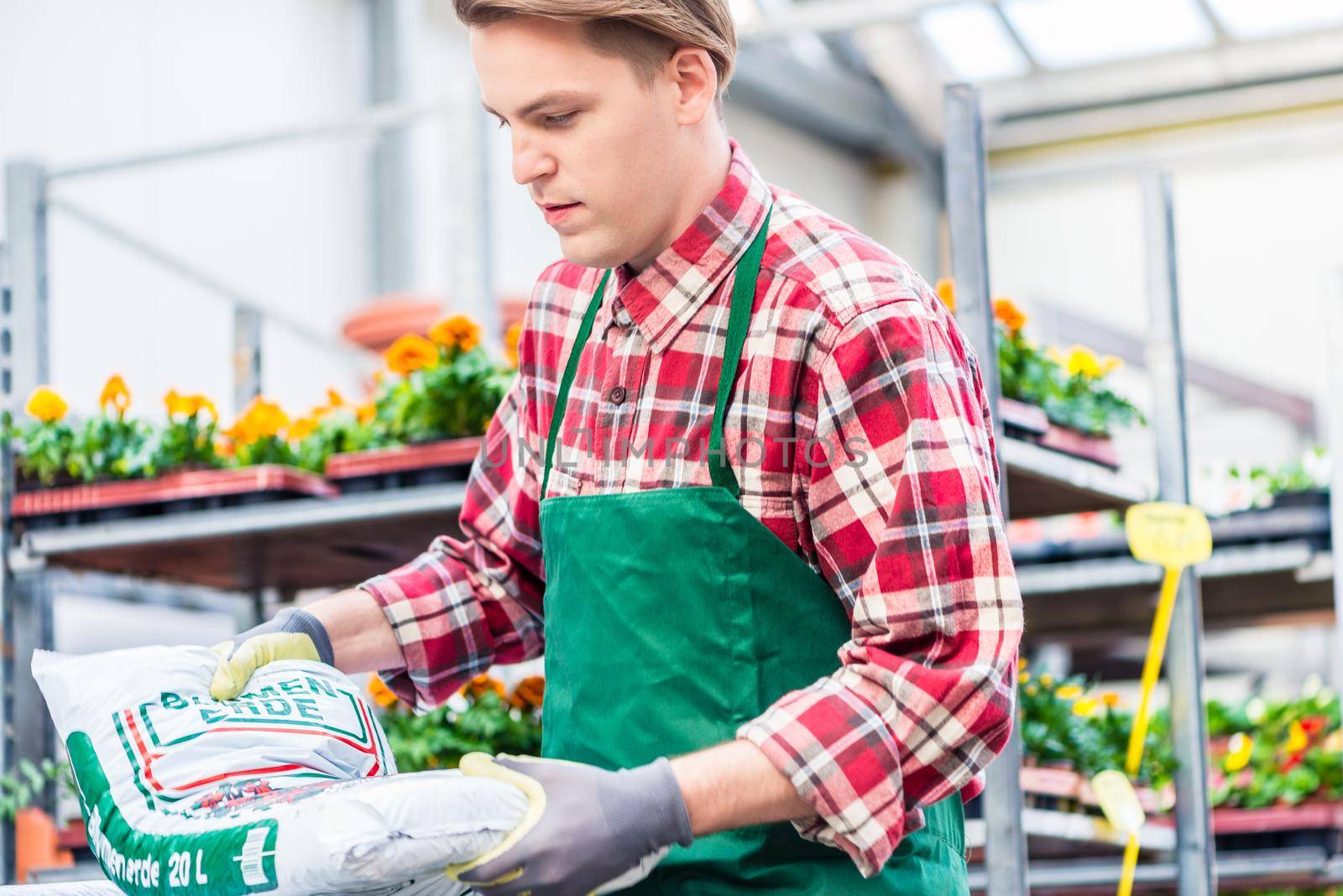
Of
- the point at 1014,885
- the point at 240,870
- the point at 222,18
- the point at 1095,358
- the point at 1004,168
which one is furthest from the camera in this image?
the point at 1004,168

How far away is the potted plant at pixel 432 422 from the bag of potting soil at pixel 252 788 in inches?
48.2

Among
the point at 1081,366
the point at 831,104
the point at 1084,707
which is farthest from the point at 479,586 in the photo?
the point at 831,104

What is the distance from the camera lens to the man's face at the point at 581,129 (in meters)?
1.29

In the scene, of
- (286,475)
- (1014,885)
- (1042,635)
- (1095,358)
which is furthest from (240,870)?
(1042,635)

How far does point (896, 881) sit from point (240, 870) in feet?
1.59

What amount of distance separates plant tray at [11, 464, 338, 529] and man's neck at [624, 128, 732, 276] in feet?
4.63

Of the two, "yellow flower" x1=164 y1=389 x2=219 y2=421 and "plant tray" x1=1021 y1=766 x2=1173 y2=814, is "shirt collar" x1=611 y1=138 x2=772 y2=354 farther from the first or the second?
"yellow flower" x1=164 y1=389 x2=219 y2=421

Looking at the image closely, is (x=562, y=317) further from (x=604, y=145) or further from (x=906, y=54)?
(x=906, y=54)

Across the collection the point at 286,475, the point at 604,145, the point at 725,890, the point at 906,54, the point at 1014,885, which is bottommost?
the point at 1014,885

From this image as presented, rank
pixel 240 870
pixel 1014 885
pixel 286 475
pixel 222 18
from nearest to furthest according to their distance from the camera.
Answer: pixel 240 870 < pixel 1014 885 < pixel 286 475 < pixel 222 18

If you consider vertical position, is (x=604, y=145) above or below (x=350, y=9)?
below

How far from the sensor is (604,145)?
130 centimetres

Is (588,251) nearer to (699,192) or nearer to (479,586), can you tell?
(699,192)

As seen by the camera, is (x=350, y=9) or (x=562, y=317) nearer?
(x=562, y=317)
